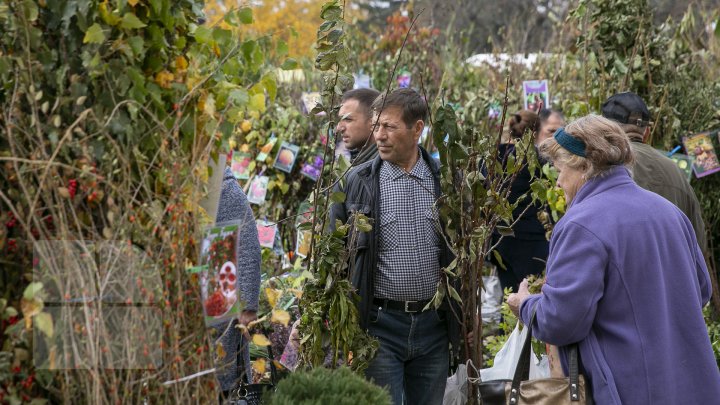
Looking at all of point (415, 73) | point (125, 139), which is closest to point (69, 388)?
point (125, 139)

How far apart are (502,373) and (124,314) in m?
1.99

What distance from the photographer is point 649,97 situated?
248 inches

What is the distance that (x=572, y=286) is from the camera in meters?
3.04

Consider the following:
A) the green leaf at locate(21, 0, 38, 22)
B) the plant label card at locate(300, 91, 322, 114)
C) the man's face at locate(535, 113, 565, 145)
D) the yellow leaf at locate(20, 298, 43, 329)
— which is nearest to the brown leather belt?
the plant label card at locate(300, 91, 322, 114)

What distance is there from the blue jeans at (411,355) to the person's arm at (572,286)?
3.08ft

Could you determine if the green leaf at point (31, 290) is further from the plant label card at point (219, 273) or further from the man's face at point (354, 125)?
the man's face at point (354, 125)

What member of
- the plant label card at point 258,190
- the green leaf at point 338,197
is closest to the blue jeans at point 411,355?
the green leaf at point 338,197

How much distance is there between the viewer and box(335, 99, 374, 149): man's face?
489 cm

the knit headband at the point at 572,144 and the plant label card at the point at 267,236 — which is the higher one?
the knit headband at the point at 572,144

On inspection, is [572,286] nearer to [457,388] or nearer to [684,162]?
[457,388]

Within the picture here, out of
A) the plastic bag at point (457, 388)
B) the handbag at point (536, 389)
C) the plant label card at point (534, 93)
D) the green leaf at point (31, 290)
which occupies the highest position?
the plant label card at point (534, 93)

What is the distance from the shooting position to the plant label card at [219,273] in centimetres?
248

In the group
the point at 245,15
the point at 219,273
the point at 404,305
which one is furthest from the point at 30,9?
the point at 404,305

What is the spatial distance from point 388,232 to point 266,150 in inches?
130
